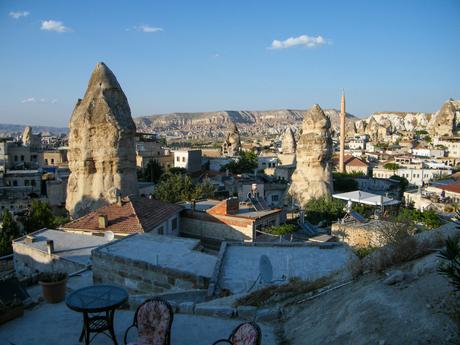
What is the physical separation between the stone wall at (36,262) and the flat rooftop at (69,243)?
0.15 m

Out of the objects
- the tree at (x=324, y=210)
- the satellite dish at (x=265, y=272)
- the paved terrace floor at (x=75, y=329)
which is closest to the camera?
the paved terrace floor at (x=75, y=329)

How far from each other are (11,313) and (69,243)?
935cm

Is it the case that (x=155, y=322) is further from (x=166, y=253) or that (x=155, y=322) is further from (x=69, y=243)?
(x=69, y=243)

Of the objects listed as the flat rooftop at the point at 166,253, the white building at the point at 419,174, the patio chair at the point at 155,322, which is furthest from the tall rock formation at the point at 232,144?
the patio chair at the point at 155,322

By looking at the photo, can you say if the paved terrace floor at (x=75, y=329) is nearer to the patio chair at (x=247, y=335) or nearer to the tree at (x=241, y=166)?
the patio chair at (x=247, y=335)

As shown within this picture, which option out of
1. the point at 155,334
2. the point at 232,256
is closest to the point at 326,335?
the point at 155,334

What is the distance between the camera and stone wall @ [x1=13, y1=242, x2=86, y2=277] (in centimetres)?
1298

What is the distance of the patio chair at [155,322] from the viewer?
456 cm

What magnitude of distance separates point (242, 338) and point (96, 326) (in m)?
1.90

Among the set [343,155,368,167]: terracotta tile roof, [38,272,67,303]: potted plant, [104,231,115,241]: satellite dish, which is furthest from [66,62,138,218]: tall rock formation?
[343,155,368,167]: terracotta tile roof

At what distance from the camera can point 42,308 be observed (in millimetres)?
6426

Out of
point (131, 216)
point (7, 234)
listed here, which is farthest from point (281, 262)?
point (7, 234)

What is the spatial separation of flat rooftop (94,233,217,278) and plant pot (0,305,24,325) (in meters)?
3.34

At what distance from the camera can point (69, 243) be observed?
14828 mm
